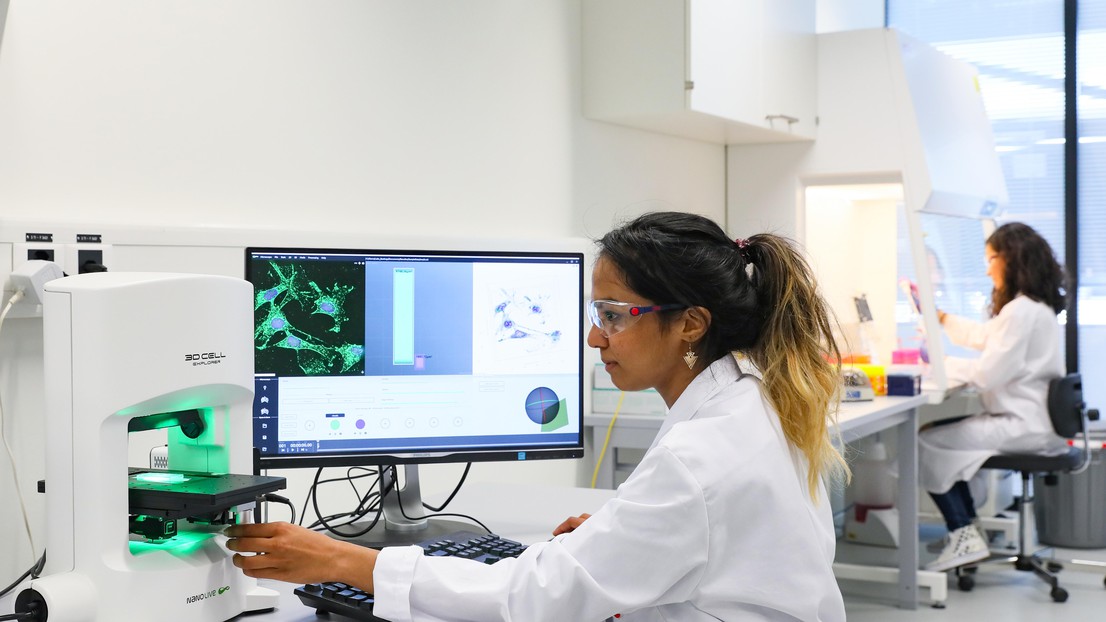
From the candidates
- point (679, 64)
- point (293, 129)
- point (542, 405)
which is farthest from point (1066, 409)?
point (293, 129)

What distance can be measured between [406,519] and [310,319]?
1.25 feet

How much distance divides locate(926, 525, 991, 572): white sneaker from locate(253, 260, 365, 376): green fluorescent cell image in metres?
2.95

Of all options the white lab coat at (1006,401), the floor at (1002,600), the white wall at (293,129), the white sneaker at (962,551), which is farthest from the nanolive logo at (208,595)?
the white lab coat at (1006,401)

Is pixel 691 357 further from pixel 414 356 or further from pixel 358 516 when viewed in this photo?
pixel 358 516

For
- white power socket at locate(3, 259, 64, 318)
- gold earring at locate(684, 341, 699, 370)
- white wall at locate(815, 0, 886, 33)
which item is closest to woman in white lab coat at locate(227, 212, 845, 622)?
gold earring at locate(684, 341, 699, 370)

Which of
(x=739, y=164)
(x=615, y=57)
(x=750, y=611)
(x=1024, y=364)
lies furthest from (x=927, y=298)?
(x=750, y=611)

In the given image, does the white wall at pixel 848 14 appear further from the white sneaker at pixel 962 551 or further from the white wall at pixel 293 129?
the white sneaker at pixel 962 551

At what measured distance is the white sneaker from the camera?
12.8 ft

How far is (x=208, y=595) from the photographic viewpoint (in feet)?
3.79

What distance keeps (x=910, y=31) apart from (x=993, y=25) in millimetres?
376

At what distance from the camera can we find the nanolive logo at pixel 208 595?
113cm

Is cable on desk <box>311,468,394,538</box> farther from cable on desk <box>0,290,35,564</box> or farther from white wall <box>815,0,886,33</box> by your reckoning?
white wall <box>815,0,886,33</box>

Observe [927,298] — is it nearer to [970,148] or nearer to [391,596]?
[970,148]

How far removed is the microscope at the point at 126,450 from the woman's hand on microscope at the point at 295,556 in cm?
2
